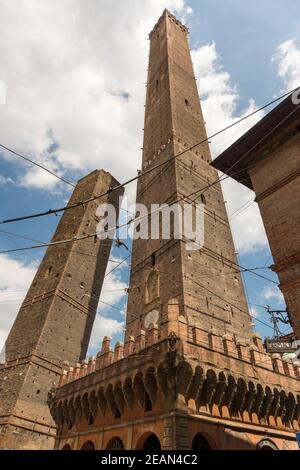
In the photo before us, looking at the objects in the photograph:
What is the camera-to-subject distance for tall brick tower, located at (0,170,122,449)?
15969 mm

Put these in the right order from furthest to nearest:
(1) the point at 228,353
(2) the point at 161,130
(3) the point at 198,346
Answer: (2) the point at 161,130
(1) the point at 228,353
(3) the point at 198,346

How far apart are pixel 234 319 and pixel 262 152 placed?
24.6 ft

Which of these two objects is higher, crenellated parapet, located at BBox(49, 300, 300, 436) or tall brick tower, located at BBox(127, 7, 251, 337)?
tall brick tower, located at BBox(127, 7, 251, 337)

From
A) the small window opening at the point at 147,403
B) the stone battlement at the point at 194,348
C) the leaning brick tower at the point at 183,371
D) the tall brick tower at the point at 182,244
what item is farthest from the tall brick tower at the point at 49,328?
the small window opening at the point at 147,403

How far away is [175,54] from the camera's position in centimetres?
2923

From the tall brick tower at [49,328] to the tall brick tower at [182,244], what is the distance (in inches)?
239

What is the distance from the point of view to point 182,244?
14828mm

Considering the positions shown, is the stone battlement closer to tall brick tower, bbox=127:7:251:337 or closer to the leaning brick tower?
the leaning brick tower

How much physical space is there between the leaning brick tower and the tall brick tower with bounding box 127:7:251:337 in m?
0.07

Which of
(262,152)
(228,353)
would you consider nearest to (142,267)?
(228,353)

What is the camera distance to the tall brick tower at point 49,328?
16.0 m

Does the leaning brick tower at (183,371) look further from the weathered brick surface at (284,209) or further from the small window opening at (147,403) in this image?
the weathered brick surface at (284,209)

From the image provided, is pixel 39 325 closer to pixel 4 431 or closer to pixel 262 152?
pixel 4 431

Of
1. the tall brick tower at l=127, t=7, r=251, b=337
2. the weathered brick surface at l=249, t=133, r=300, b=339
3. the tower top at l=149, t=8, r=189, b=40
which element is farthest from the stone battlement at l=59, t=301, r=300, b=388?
the tower top at l=149, t=8, r=189, b=40
